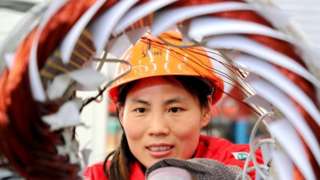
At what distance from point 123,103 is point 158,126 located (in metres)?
0.11

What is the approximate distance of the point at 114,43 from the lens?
756 mm

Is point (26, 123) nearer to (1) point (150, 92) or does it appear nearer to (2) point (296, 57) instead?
(2) point (296, 57)

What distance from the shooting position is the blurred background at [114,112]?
28.8 inches

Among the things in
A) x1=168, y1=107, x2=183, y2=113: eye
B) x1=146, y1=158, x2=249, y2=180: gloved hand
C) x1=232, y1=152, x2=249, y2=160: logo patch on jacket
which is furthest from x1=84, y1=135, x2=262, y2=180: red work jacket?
x1=146, y1=158, x2=249, y2=180: gloved hand

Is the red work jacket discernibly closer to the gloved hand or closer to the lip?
the lip

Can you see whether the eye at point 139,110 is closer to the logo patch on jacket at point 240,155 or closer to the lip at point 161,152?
the lip at point 161,152

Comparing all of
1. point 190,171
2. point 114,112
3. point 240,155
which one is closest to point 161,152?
point 240,155

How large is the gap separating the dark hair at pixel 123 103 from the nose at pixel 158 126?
0.22ft

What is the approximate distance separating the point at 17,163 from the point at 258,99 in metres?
0.26

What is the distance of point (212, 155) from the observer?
1270mm

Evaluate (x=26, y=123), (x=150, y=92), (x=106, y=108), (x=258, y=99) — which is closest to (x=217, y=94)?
(x=150, y=92)

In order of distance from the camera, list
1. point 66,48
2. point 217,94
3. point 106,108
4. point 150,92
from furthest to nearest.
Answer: point 106,108, point 217,94, point 150,92, point 66,48

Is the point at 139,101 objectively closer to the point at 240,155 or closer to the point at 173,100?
the point at 173,100

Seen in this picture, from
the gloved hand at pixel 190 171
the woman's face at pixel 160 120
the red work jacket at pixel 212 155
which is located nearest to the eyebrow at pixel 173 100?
the woman's face at pixel 160 120
